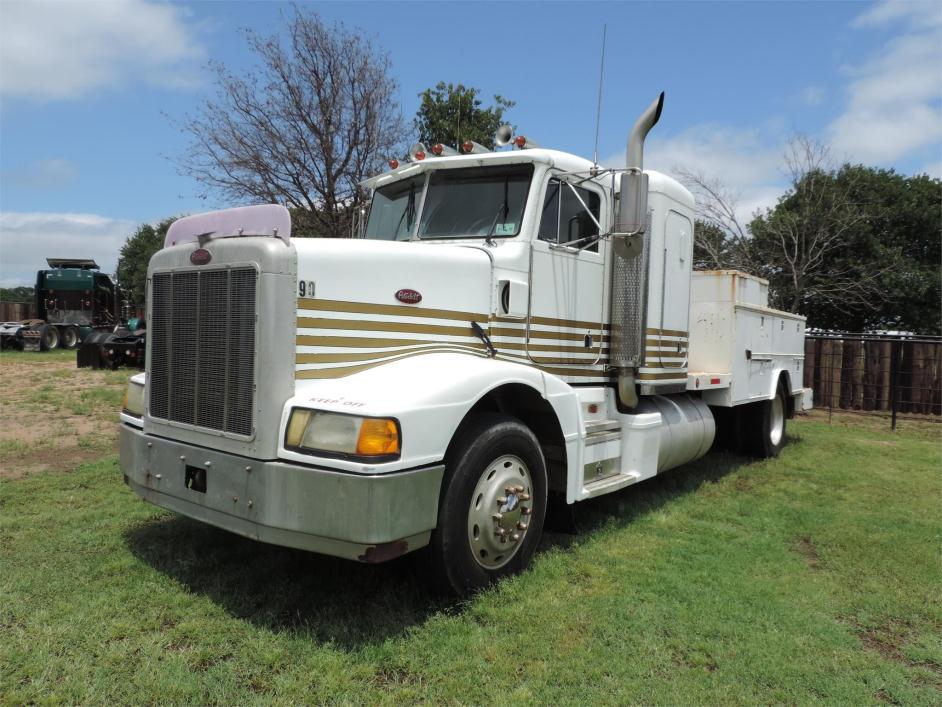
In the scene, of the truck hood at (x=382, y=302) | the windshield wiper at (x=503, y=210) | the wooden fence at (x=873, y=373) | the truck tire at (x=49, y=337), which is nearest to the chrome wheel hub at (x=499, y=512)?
the truck hood at (x=382, y=302)

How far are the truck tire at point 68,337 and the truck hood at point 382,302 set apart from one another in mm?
26343

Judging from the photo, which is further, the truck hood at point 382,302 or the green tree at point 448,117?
the green tree at point 448,117

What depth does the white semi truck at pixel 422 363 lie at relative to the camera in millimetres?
3291

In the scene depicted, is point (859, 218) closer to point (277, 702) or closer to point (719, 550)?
point (719, 550)

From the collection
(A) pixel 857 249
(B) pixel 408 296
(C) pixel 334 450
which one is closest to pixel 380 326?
Answer: (B) pixel 408 296

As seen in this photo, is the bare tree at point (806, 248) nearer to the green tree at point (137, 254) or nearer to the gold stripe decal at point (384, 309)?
the gold stripe decal at point (384, 309)

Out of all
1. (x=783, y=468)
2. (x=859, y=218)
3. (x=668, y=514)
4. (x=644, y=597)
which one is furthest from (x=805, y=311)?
(x=644, y=597)

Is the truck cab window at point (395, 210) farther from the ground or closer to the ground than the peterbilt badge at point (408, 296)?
farther from the ground

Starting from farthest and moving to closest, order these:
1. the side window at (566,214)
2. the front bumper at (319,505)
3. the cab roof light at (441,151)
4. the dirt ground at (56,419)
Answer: the dirt ground at (56,419) → the cab roof light at (441,151) → the side window at (566,214) → the front bumper at (319,505)

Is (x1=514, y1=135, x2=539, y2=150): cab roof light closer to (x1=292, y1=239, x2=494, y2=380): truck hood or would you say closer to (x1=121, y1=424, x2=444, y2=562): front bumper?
(x1=292, y1=239, x2=494, y2=380): truck hood

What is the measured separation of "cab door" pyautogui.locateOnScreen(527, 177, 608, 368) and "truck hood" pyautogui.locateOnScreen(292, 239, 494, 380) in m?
0.53

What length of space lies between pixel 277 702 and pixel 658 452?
3825 millimetres

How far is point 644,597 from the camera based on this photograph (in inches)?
156

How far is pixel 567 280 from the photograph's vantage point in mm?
5117
